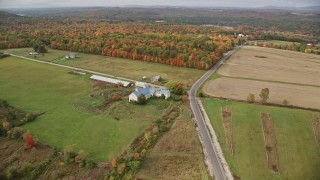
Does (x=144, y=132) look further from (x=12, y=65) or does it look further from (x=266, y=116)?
(x=12, y=65)

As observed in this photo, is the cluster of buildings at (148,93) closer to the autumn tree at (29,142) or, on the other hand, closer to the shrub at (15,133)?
the autumn tree at (29,142)

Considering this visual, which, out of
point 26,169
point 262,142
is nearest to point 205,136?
point 262,142

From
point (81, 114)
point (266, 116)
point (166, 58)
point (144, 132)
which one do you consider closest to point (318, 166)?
point (266, 116)

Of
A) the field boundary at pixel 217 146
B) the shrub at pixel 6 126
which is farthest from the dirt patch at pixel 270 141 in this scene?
the shrub at pixel 6 126

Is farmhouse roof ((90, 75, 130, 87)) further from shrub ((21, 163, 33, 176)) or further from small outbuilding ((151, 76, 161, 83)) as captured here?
shrub ((21, 163, 33, 176))

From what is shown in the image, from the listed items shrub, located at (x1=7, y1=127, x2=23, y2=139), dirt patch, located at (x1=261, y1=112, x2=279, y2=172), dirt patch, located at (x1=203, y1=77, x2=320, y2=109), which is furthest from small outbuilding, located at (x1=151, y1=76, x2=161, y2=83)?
shrub, located at (x1=7, y1=127, x2=23, y2=139)

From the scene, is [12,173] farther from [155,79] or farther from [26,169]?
[155,79]
